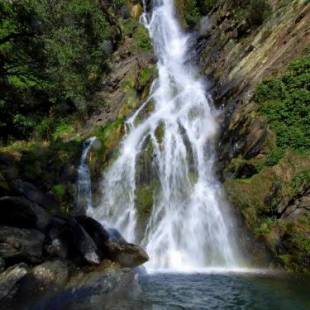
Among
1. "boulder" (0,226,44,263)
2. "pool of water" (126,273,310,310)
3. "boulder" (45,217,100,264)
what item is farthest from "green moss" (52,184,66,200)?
"boulder" (0,226,44,263)

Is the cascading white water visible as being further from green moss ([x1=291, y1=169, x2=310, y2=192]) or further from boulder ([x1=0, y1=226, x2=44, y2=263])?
boulder ([x1=0, y1=226, x2=44, y2=263])

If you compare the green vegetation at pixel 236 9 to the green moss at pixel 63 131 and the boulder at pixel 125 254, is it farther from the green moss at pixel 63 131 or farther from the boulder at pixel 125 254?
the boulder at pixel 125 254

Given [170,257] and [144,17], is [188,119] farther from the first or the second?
[144,17]

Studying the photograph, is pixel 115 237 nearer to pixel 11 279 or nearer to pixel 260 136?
pixel 11 279

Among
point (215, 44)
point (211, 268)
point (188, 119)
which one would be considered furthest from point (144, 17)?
point (211, 268)

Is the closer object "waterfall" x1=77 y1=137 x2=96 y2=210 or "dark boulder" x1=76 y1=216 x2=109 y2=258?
"dark boulder" x1=76 y1=216 x2=109 y2=258

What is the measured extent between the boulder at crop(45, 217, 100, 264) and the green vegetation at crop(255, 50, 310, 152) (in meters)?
10.6

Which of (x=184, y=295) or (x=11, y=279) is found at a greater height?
(x=11, y=279)

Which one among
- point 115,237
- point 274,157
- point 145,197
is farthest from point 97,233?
point 274,157

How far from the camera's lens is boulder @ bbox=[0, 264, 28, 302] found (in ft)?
32.2

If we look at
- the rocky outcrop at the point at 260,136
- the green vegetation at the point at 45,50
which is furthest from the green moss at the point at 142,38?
the green vegetation at the point at 45,50

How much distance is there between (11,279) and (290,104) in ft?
50.5

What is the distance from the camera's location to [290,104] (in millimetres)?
19922

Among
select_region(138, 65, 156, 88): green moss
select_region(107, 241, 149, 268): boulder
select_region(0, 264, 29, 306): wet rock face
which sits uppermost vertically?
select_region(138, 65, 156, 88): green moss
